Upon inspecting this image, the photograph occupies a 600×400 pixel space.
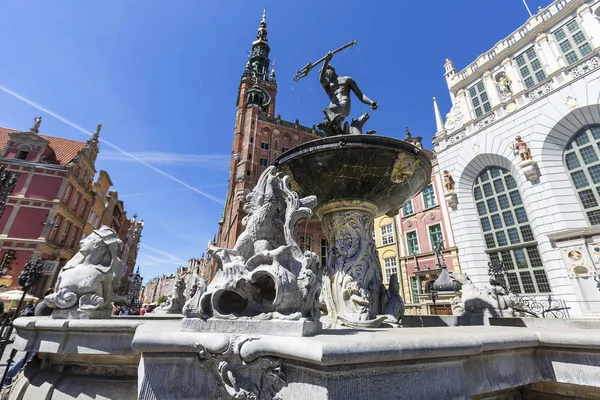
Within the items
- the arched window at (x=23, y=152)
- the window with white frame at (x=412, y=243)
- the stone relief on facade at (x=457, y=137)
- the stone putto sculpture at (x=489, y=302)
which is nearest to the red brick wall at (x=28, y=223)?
the arched window at (x=23, y=152)

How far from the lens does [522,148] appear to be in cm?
1570

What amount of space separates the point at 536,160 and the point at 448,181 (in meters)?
5.08

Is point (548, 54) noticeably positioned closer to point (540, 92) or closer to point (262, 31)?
point (540, 92)

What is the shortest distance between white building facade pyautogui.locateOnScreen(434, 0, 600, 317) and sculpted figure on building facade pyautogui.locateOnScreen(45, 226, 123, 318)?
1848 centimetres

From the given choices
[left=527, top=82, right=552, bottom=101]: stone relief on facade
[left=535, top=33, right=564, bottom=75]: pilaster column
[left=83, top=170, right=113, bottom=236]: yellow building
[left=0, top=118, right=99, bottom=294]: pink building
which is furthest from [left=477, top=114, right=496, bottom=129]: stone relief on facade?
[left=83, top=170, right=113, bottom=236]: yellow building

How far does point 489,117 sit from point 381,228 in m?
12.2

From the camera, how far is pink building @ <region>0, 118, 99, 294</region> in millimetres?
20234

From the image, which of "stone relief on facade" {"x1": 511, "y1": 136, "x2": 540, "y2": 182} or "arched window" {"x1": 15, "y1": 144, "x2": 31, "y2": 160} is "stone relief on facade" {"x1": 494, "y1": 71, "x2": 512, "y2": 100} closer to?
"stone relief on facade" {"x1": 511, "y1": 136, "x2": 540, "y2": 182}

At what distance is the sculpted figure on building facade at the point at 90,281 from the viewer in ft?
10.4

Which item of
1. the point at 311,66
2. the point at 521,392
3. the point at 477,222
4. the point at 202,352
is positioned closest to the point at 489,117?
the point at 477,222

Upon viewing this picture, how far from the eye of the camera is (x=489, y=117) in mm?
18625

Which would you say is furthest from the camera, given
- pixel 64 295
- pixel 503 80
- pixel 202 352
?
pixel 503 80

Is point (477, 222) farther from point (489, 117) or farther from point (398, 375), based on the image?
point (398, 375)

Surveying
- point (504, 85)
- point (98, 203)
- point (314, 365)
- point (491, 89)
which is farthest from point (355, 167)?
point (98, 203)
